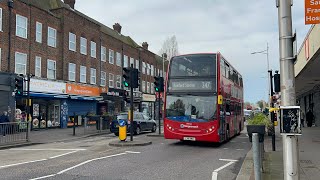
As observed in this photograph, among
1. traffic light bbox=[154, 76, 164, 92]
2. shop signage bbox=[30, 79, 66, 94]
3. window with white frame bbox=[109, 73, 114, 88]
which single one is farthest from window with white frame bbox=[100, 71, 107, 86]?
traffic light bbox=[154, 76, 164, 92]

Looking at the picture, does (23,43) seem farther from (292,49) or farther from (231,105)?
(292,49)

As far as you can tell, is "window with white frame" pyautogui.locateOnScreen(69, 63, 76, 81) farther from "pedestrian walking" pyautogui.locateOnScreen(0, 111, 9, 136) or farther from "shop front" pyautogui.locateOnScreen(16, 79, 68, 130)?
"pedestrian walking" pyautogui.locateOnScreen(0, 111, 9, 136)

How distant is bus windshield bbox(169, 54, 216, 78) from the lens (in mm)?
14402

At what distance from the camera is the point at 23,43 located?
2578 centimetres

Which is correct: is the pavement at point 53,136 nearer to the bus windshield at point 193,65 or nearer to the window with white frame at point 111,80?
the bus windshield at point 193,65

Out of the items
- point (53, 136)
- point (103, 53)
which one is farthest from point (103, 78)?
point (53, 136)

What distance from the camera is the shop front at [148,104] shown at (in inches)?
1887

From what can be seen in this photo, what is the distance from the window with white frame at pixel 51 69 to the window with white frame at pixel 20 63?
2736 millimetres

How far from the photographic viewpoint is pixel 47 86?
2752 centimetres

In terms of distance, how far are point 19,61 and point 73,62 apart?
6.78m

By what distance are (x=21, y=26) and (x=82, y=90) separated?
29.5ft


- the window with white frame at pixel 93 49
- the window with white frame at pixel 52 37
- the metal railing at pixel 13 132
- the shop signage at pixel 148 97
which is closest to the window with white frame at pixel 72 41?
the window with white frame at pixel 52 37

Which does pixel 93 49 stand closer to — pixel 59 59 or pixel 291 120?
pixel 59 59

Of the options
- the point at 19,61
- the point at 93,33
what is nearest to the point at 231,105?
the point at 19,61
